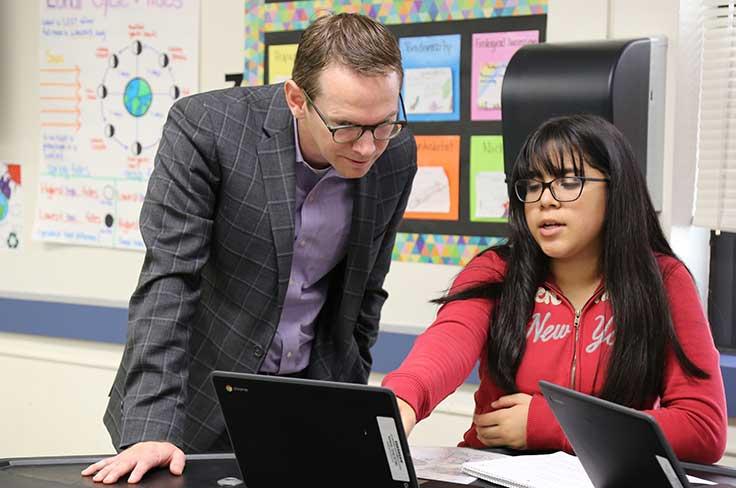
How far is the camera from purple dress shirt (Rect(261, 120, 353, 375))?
6.09 feet

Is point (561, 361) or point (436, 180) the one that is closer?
point (561, 361)

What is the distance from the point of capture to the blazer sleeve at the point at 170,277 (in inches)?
63.6

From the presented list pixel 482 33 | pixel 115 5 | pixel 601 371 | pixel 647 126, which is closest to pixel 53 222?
pixel 115 5

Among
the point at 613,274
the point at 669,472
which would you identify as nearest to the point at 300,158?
the point at 613,274

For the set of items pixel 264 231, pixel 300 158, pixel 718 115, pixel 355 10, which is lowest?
pixel 264 231

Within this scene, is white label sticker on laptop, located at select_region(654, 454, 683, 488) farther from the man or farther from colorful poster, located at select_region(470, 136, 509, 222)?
colorful poster, located at select_region(470, 136, 509, 222)

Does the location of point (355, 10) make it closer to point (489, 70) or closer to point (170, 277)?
point (489, 70)

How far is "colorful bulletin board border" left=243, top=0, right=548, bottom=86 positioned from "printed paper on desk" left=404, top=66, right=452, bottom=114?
0.15m

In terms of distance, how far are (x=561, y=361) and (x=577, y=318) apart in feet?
0.27

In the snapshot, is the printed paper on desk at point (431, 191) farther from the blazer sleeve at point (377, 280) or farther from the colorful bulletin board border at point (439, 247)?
the blazer sleeve at point (377, 280)

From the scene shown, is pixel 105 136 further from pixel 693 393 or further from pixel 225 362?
pixel 693 393

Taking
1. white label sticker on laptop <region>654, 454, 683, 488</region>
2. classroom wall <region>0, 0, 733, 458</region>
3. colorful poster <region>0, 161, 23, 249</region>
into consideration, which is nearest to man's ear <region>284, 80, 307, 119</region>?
white label sticker on laptop <region>654, 454, 683, 488</region>

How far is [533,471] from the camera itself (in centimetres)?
149

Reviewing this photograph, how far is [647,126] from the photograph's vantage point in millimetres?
2334
